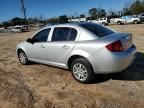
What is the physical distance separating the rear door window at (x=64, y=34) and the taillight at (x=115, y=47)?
115cm

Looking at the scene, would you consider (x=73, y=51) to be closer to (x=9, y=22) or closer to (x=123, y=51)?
(x=123, y=51)

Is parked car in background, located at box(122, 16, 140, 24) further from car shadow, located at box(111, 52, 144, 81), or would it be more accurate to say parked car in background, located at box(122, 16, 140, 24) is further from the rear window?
the rear window

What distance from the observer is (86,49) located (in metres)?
5.20

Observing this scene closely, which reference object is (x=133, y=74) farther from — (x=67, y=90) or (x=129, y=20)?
(x=129, y=20)

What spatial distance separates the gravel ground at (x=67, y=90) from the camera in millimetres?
4410

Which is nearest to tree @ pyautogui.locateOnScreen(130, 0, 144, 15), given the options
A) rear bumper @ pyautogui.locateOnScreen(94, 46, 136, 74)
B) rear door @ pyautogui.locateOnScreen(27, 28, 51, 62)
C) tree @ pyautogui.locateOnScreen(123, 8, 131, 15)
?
tree @ pyautogui.locateOnScreen(123, 8, 131, 15)

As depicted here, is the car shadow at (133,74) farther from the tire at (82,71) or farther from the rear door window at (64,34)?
the rear door window at (64,34)

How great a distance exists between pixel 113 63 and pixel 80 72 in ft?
3.29

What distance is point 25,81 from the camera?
240 inches

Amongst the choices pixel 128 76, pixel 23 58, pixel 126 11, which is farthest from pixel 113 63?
pixel 126 11

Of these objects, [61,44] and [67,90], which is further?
[61,44]

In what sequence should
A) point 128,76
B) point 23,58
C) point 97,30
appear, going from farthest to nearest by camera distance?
point 23,58, point 128,76, point 97,30

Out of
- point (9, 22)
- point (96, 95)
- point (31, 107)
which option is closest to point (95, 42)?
point (96, 95)

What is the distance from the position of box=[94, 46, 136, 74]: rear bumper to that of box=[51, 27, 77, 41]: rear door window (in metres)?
1.11
